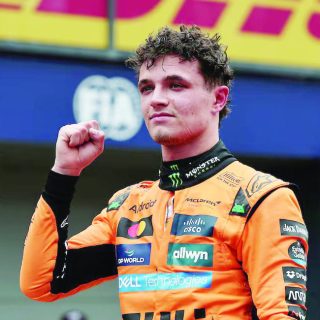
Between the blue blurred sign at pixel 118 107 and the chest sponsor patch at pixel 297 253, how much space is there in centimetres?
468

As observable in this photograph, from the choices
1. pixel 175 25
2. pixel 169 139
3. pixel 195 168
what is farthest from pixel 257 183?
A: pixel 175 25

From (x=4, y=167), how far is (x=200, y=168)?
17.6ft

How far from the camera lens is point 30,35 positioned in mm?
7281

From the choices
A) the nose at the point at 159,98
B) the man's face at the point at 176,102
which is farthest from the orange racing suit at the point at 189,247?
the nose at the point at 159,98

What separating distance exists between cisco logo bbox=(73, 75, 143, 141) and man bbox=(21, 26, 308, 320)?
13.7 feet

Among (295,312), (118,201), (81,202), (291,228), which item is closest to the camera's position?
(295,312)

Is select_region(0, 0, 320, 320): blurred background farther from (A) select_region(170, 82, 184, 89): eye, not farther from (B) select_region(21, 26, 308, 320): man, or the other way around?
(A) select_region(170, 82, 184, 89): eye

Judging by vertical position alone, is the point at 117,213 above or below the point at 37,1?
below

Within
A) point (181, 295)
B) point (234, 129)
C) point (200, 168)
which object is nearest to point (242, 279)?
point (181, 295)

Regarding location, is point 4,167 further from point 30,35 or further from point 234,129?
point 234,129

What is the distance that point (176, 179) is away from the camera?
3.08m

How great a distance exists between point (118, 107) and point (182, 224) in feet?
15.2

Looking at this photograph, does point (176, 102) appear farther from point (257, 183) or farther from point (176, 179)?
point (257, 183)

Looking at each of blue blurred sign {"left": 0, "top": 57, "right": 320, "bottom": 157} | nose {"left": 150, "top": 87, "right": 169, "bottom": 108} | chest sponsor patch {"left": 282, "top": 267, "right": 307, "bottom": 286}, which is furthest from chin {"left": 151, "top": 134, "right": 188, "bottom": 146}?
blue blurred sign {"left": 0, "top": 57, "right": 320, "bottom": 157}
